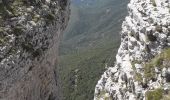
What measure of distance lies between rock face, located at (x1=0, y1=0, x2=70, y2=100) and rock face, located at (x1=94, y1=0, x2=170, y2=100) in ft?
20.3

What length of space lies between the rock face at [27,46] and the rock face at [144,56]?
619 cm

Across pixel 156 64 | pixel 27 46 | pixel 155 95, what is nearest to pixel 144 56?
pixel 156 64

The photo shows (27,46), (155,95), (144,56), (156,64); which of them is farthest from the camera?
(27,46)

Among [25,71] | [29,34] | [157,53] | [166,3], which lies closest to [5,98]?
[25,71]

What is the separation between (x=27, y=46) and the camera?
3111cm

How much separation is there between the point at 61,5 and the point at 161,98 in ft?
60.3

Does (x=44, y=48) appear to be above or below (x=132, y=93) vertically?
above

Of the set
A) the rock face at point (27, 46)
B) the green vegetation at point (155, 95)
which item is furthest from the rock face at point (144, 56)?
the rock face at point (27, 46)

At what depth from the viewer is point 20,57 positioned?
1180 inches

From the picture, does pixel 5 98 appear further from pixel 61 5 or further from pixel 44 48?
pixel 61 5

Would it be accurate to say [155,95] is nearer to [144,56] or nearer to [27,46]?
[144,56]

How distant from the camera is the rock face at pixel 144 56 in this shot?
2516cm

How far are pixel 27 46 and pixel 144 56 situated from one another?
927cm

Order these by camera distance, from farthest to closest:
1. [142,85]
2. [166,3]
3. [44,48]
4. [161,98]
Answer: [44,48] → [166,3] → [142,85] → [161,98]
